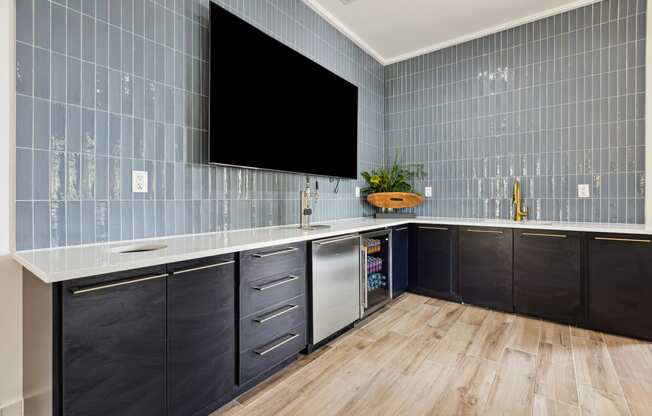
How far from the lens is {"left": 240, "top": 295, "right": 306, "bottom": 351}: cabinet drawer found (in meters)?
1.65

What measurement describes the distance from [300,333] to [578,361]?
5.75 feet

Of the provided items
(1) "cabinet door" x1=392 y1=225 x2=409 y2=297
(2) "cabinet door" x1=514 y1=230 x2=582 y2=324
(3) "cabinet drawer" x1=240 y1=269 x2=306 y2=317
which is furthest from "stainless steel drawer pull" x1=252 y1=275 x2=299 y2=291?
(2) "cabinet door" x1=514 y1=230 x2=582 y2=324

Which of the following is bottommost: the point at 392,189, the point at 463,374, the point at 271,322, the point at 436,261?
the point at 463,374

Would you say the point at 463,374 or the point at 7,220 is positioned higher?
the point at 7,220

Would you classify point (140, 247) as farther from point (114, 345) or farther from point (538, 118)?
point (538, 118)

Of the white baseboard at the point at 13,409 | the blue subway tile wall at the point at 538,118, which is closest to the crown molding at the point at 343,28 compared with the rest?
the blue subway tile wall at the point at 538,118

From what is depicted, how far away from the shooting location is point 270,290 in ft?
5.83

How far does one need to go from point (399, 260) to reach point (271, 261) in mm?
1738

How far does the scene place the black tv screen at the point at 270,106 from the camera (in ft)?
6.47

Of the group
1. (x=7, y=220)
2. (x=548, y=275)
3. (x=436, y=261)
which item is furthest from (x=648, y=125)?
(x=7, y=220)

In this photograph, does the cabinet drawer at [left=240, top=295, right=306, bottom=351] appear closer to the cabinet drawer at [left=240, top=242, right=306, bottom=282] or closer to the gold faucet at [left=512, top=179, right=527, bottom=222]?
the cabinet drawer at [left=240, top=242, right=306, bottom=282]

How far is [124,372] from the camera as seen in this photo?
1.18 metres

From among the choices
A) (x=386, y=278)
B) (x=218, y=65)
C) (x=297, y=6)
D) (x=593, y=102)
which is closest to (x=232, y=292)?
(x=218, y=65)

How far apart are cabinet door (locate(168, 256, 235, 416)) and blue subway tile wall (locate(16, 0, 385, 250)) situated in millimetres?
563
